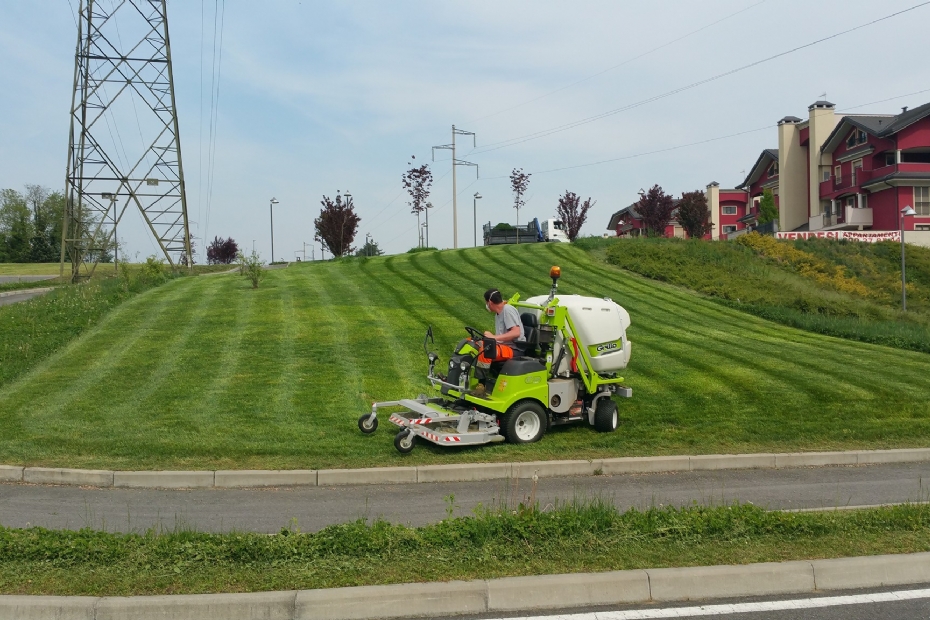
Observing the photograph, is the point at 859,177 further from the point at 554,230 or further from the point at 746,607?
the point at 746,607

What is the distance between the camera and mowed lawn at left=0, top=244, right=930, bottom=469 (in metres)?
9.63

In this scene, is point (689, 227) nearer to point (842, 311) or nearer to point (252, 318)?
point (842, 311)

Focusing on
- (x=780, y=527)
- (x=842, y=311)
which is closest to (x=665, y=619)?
(x=780, y=527)

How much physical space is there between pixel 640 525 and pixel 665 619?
1.22 meters

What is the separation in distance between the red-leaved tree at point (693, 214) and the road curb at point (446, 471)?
41847 millimetres

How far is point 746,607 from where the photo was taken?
202 inches

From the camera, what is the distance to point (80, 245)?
36.1 metres

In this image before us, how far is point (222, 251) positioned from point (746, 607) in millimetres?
78261

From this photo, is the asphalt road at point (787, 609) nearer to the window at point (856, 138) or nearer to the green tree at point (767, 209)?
the window at point (856, 138)

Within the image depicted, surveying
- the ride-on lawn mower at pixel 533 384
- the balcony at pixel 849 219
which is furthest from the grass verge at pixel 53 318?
the balcony at pixel 849 219

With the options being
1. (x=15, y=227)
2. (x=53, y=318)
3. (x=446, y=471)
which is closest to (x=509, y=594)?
(x=446, y=471)

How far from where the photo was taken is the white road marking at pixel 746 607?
Result: 4.93 m

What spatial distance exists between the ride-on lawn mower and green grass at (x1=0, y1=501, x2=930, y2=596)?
3542 millimetres

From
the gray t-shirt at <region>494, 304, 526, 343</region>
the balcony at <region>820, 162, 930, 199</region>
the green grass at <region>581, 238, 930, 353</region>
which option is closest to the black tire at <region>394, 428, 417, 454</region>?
the gray t-shirt at <region>494, 304, 526, 343</region>
